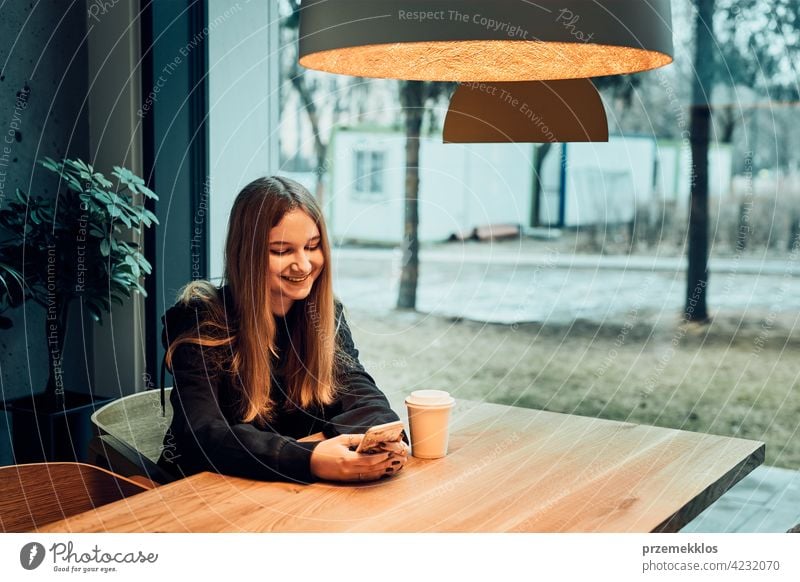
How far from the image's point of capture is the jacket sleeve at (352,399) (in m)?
1.52

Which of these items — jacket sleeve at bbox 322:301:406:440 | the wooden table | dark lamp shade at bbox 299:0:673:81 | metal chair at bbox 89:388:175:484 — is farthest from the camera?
metal chair at bbox 89:388:175:484

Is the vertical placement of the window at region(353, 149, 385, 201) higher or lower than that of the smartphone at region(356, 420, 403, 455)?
higher

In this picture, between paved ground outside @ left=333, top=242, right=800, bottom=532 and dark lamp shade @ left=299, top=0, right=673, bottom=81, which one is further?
paved ground outside @ left=333, top=242, right=800, bottom=532

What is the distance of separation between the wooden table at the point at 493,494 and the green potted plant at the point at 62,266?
3.39ft

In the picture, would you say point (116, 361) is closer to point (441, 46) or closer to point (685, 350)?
point (441, 46)

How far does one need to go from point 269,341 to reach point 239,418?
136 mm

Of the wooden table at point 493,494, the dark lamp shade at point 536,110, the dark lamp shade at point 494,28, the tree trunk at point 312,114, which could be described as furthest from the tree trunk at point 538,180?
the dark lamp shade at point 494,28

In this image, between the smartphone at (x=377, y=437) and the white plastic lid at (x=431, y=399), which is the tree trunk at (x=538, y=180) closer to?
the white plastic lid at (x=431, y=399)

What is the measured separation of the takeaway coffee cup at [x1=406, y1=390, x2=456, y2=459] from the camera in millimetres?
1390

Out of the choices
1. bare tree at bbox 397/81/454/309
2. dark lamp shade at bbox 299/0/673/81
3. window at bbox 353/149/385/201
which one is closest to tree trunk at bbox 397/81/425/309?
bare tree at bbox 397/81/454/309

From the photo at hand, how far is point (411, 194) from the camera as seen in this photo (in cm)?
356

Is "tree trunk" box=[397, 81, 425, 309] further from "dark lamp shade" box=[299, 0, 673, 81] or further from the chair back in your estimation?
"dark lamp shade" box=[299, 0, 673, 81]

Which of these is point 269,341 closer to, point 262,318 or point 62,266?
point 262,318

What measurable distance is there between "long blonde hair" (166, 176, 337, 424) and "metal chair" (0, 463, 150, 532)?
0.21 meters
